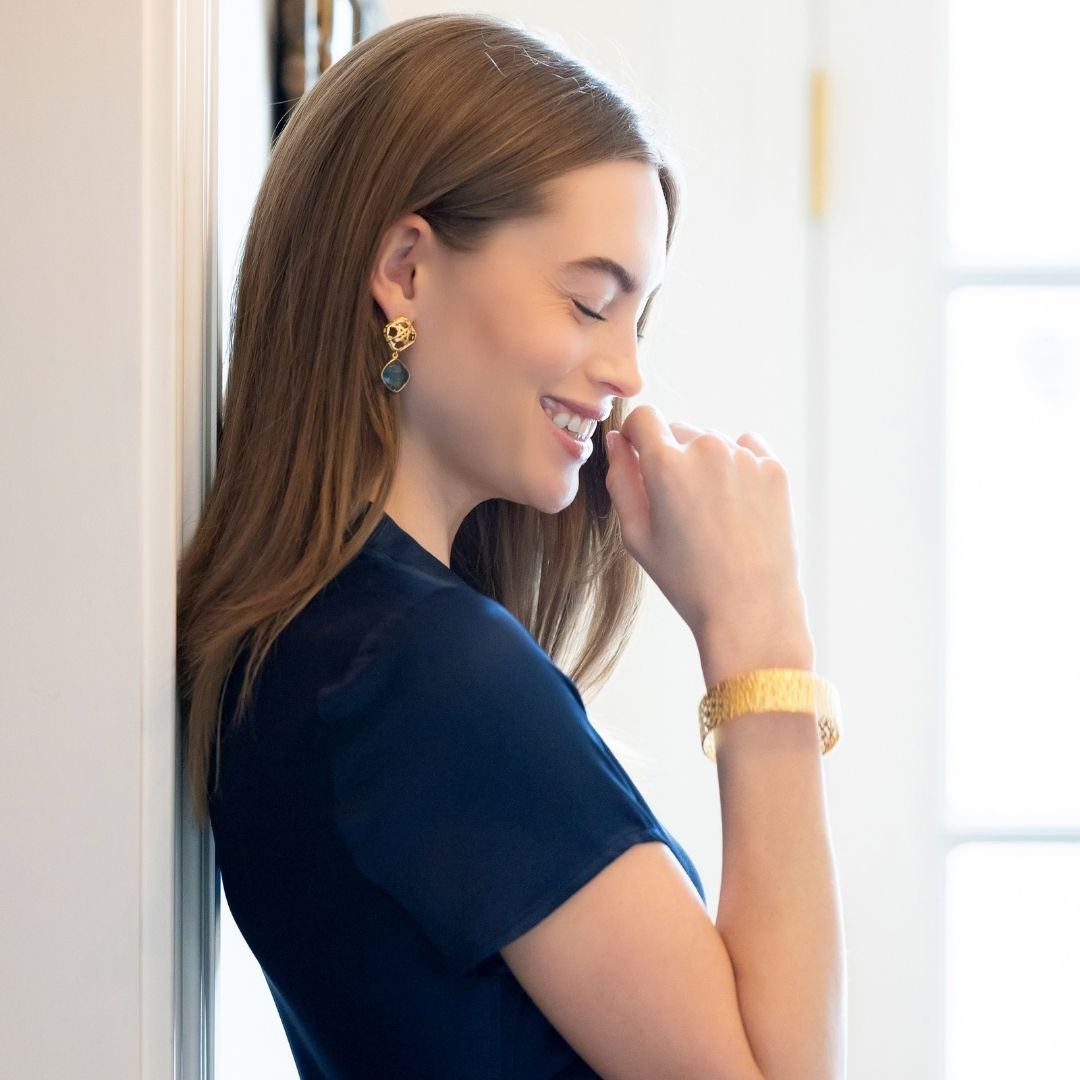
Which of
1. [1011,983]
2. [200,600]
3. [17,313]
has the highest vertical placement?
[17,313]

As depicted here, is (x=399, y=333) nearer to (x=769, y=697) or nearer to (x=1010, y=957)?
(x=769, y=697)

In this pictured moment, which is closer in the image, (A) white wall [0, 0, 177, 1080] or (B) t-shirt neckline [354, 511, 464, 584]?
(A) white wall [0, 0, 177, 1080]

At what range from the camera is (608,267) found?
2.66ft

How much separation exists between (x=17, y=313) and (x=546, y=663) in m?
0.31

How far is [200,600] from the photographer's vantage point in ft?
2.43

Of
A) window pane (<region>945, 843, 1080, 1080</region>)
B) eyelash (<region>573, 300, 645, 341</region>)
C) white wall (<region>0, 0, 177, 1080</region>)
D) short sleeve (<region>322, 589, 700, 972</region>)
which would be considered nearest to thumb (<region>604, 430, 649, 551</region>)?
eyelash (<region>573, 300, 645, 341</region>)

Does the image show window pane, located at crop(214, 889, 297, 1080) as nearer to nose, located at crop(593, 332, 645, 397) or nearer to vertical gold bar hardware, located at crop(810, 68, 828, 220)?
nose, located at crop(593, 332, 645, 397)

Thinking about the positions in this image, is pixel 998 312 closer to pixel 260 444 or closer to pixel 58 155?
pixel 260 444

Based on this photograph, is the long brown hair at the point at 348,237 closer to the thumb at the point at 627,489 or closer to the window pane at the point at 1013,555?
the thumb at the point at 627,489

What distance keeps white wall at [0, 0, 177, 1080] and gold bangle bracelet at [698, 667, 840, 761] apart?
12.3 inches

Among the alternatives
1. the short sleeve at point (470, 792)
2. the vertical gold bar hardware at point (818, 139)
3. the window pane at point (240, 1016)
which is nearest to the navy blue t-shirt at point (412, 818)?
the short sleeve at point (470, 792)

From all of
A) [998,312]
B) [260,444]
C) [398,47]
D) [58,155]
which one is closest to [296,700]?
[260,444]

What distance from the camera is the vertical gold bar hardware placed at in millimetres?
1542

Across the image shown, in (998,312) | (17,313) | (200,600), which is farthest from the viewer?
(998,312)
